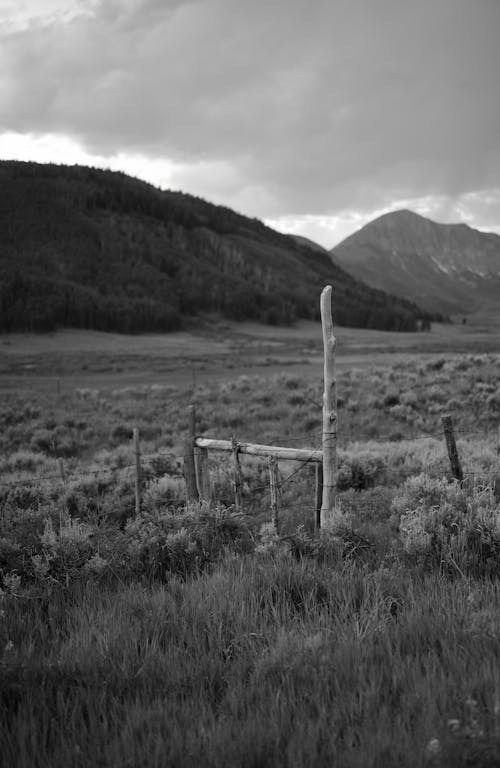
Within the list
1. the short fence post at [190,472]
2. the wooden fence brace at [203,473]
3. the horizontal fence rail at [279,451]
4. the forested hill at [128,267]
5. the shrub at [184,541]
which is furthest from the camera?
the forested hill at [128,267]

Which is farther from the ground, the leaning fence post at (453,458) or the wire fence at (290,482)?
the leaning fence post at (453,458)

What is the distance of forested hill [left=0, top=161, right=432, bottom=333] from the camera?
3898 inches

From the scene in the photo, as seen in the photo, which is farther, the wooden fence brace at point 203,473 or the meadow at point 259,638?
the wooden fence brace at point 203,473

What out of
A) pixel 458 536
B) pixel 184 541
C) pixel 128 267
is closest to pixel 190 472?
pixel 184 541

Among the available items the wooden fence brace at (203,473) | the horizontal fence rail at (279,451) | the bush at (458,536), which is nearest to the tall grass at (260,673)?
the bush at (458,536)

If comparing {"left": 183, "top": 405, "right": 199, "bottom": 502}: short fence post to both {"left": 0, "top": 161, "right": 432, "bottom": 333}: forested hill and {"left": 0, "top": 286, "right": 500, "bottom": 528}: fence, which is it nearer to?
{"left": 0, "top": 286, "right": 500, "bottom": 528}: fence

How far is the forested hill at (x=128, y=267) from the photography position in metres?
99.0

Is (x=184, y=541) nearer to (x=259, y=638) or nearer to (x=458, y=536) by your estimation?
(x=259, y=638)

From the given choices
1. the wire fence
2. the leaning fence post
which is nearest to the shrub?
the wire fence

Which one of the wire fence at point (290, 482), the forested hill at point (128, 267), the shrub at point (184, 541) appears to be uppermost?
the forested hill at point (128, 267)

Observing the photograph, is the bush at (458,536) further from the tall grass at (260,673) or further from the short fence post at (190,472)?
the short fence post at (190,472)

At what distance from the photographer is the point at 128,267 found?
416 ft

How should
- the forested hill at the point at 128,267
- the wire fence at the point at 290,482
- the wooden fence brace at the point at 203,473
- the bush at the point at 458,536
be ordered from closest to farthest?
the bush at the point at 458,536
the wooden fence brace at the point at 203,473
the wire fence at the point at 290,482
the forested hill at the point at 128,267

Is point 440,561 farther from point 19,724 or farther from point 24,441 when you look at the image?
point 24,441
